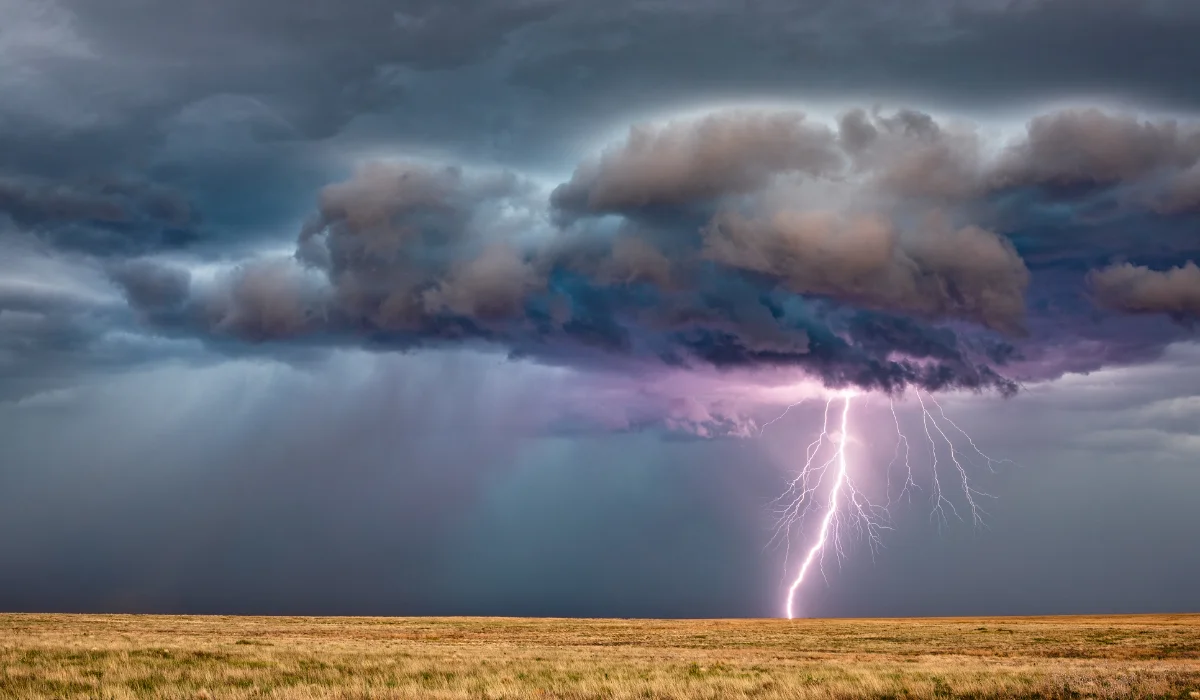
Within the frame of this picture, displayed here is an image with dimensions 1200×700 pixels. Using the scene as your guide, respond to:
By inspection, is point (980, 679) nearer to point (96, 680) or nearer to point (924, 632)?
point (96, 680)

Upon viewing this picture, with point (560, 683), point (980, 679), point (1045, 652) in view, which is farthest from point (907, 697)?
point (1045, 652)

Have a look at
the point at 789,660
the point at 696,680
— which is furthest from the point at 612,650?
the point at 696,680

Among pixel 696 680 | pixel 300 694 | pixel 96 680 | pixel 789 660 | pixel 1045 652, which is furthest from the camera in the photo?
pixel 1045 652

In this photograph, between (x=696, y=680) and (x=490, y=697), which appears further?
(x=696, y=680)

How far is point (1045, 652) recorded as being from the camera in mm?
43094

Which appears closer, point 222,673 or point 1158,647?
point 222,673

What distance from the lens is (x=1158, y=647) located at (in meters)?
45.8

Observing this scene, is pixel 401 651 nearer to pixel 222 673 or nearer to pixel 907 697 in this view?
pixel 222 673

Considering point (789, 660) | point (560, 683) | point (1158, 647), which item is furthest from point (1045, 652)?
point (560, 683)

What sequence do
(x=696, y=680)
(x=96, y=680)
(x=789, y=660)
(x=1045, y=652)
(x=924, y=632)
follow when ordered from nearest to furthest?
(x=96, y=680) → (x=696, y=680) → (x=789, y=660) → (x=1045, y=652) → (x=924, y=632)

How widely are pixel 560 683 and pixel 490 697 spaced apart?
4.44 m

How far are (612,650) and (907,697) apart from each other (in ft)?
79.1

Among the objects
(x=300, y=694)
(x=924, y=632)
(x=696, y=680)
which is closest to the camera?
(x=300, y=694)

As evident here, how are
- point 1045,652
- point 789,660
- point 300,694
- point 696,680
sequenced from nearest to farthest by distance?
point 300,694 < point 696,680 < point 789,660 < point 1045,652
